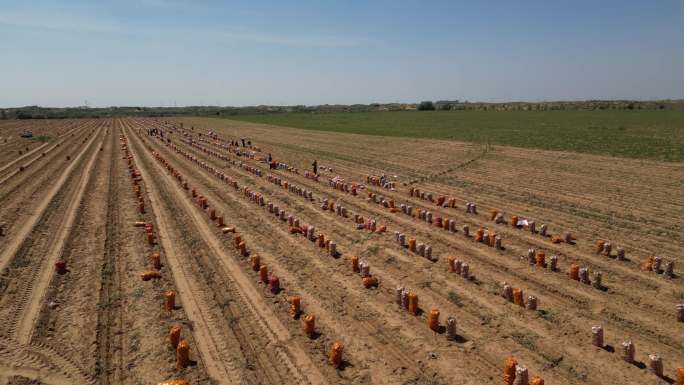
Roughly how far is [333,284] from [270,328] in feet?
8.92

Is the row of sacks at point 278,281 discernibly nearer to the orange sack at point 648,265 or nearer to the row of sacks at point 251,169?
the orange sack at point 648,265

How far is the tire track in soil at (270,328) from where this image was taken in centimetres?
835

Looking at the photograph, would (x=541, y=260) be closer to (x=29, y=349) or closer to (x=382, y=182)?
(x=29, y=349)

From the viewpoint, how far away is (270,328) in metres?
9.87

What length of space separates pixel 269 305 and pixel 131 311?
3194 mm

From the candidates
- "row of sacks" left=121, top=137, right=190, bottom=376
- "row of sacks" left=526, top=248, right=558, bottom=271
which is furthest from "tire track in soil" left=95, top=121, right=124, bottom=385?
"row of sacks" left=526, top=248, right=558, bottom=271

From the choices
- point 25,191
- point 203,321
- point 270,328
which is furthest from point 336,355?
point 25,191

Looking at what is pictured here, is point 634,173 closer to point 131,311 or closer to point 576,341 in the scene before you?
point 576,341

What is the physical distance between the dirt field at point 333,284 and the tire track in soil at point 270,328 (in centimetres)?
4

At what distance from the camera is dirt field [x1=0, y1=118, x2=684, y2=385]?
8586 mm

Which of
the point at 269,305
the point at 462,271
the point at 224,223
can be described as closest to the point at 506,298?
the point at 462,271

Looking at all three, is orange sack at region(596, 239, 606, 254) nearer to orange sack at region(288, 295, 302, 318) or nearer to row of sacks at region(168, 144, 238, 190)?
orange sack at region(288, 295, 302, 318)

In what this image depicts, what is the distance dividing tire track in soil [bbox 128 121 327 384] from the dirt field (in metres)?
0.04

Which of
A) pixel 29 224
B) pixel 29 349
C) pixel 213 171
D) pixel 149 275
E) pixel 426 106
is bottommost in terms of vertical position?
pixel 29 349
